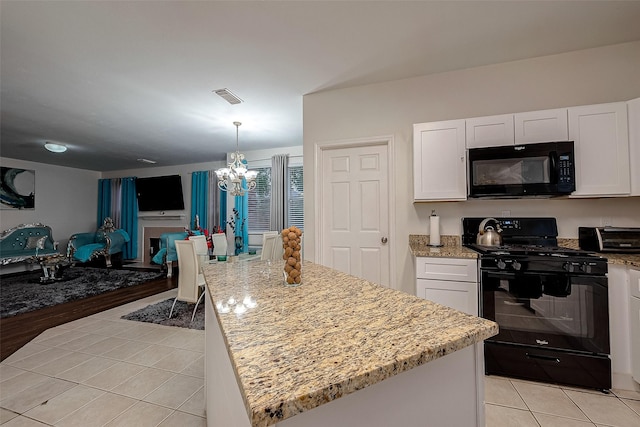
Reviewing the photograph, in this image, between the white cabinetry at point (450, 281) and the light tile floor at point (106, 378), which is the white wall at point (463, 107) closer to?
the white cabinetry at point (450, 281)

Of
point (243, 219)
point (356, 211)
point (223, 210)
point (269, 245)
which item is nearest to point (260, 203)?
point (243, 219)

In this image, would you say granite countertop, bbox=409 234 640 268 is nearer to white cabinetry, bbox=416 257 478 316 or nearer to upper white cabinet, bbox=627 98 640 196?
white cabinetry, bbox=416 257 478 316

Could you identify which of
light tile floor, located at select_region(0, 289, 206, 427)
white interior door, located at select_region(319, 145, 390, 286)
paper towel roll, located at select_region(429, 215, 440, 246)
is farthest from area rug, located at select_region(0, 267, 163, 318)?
paper towel roll, located at select_region(429, 215, 440, 246)

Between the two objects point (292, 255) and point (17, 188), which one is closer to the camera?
point (292, 255)

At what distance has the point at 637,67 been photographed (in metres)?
2.22

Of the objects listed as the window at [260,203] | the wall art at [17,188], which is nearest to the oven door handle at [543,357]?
the window at [260,203]

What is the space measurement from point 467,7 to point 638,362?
2.56 meters

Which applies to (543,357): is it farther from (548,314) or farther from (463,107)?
(463,107)

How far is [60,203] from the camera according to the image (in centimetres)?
673

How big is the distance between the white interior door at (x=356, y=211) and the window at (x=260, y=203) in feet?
9.15

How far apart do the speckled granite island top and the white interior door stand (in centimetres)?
182

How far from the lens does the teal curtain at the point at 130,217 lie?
713 cm

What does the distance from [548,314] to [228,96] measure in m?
3.55

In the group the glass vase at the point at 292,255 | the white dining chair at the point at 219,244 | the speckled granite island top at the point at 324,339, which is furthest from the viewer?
the white dining chair at the point at 219,244
